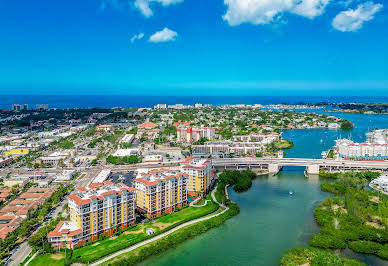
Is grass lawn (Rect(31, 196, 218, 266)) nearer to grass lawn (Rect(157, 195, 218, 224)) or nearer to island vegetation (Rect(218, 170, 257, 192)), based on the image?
grass lawn (Rect(157, 195, 218, 224))

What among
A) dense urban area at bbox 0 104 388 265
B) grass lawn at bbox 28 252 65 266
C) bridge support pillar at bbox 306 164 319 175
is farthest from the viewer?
bridge support pillar at bbox 306 164 319 175

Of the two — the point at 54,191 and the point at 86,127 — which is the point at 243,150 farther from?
the point at 86,127

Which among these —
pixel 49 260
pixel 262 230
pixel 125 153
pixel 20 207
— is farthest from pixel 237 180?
pixel 20 207

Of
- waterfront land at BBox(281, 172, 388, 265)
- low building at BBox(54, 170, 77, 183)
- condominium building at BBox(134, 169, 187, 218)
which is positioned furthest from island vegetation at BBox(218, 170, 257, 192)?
low building at BBox(54, 170, 77, 183)

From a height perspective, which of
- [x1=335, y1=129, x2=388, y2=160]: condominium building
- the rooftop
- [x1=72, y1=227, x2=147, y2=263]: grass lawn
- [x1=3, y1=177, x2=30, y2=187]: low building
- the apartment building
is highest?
[x1=335, y1=129, x2=388, y2=160]: condominium building

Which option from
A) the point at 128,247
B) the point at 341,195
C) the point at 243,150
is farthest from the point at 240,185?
the point at 243,150

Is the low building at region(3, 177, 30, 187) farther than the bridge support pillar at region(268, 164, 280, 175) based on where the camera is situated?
No
